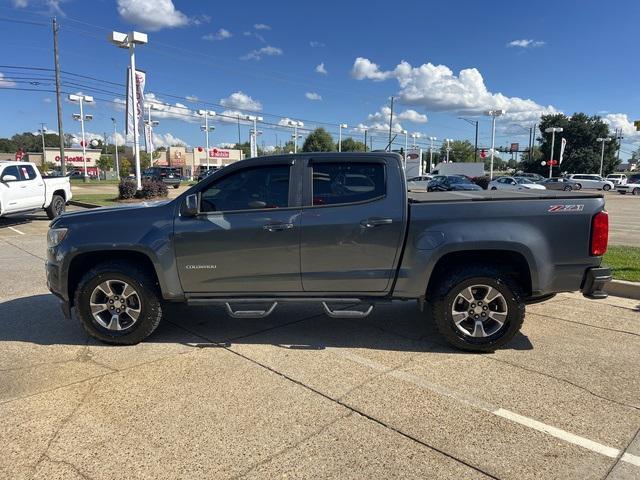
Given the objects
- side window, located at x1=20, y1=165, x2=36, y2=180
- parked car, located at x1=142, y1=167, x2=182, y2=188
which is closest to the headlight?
side window, located at x1=20, y1=165, x2=36, y2=180

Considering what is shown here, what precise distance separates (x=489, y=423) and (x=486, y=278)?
1441mm

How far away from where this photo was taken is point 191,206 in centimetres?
437

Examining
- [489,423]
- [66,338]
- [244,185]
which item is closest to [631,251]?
[489,423]

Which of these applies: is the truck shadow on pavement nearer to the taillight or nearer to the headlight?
the headlight

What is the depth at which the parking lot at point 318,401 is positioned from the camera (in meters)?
2.83

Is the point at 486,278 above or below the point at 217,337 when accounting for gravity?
above

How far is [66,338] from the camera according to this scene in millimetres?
4883

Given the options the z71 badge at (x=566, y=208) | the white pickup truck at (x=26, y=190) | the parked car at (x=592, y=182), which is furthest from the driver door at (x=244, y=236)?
the parked car at (x=592, y=182)

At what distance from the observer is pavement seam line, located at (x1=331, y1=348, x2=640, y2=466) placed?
9.62 ft

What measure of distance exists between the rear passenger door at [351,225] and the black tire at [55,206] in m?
13.3

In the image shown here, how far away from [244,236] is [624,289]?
526 centimetres

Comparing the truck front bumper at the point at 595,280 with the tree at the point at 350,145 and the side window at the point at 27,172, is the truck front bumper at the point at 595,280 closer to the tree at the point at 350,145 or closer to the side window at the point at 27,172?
the side window at the point at 27,172

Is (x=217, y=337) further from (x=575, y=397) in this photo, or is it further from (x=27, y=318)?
(x=575, y=397)

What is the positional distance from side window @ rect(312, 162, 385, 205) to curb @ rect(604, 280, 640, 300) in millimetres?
3999
